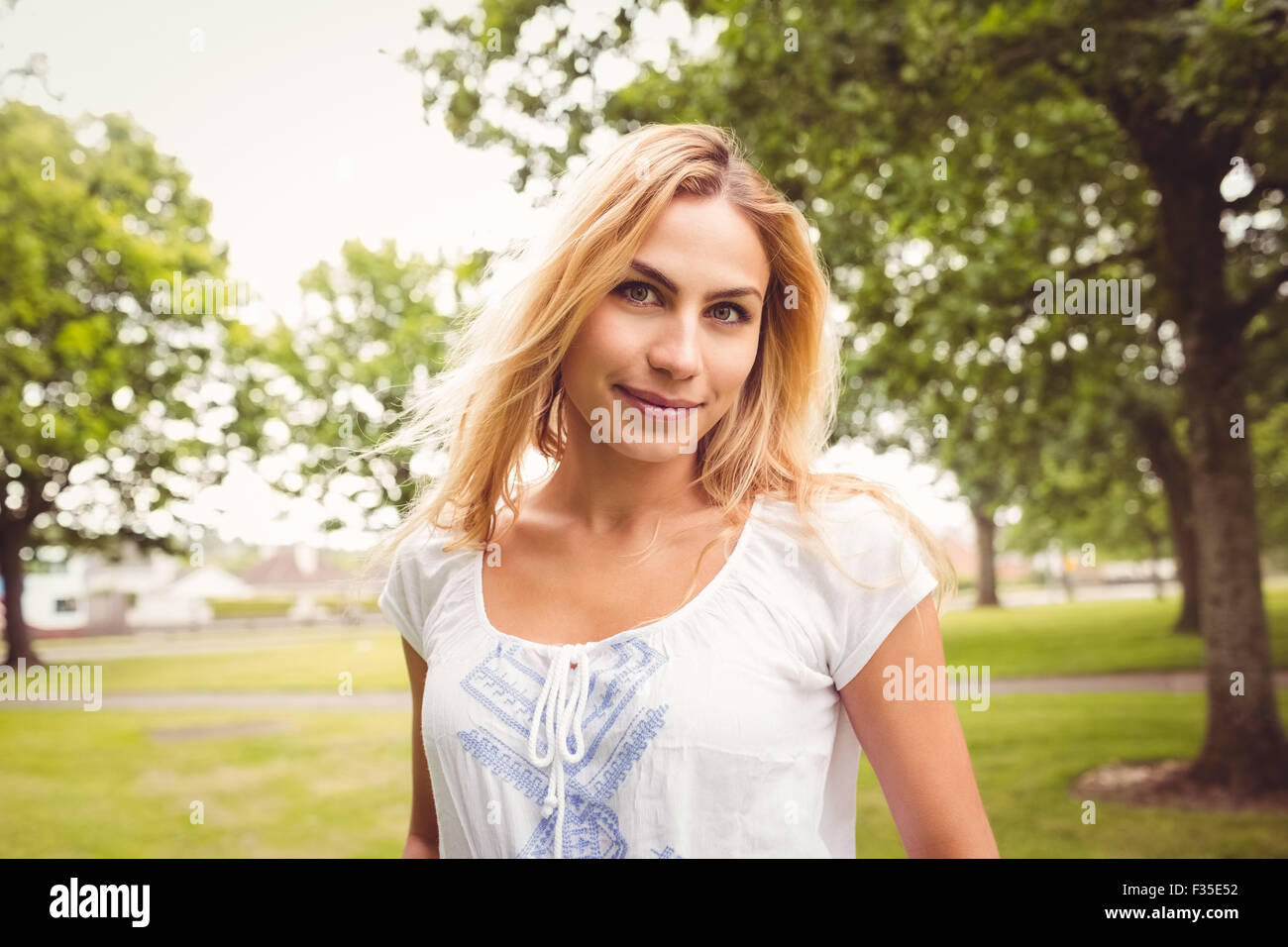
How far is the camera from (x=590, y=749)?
1642mm

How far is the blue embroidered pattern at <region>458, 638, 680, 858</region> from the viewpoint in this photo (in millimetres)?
1615

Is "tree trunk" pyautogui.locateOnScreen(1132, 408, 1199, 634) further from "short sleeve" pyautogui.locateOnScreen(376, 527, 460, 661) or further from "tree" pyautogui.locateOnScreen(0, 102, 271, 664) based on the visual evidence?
"short sleeve" pyautogui.locateOnScreen(376, 527, 460, 661)

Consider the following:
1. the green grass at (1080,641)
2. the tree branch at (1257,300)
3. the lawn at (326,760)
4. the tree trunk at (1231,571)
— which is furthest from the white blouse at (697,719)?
the green grass at (1080,641)

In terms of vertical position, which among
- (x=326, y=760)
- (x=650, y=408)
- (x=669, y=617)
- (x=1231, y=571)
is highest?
(x=650, y=408)

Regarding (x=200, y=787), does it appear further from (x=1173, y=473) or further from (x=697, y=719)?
(x=1173, y=473)

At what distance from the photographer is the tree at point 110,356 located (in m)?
11.8

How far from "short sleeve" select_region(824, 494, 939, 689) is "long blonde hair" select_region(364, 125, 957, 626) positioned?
39 mm

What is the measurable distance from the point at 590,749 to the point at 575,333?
682 millimetres

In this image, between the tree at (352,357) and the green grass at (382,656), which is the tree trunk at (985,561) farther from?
the tree at (352,357)

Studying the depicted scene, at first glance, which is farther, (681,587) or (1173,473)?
(1173,473)

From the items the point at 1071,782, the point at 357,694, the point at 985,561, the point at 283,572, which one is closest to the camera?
the point at 1071,782

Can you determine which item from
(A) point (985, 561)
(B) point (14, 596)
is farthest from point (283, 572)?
(A) point (985, 561)

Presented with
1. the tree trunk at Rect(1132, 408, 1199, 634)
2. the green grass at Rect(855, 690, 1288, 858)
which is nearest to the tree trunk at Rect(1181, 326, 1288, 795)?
the green grass at Rect(855, 690, 1288, 858)
